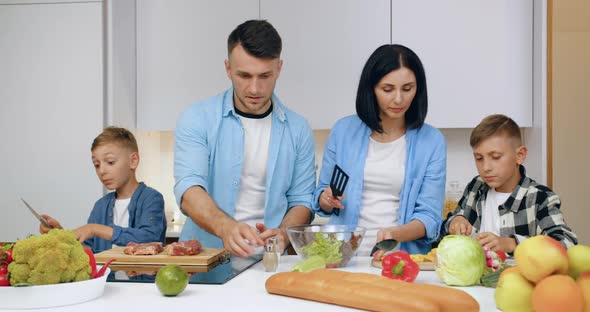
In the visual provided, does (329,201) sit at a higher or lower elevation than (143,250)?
higher

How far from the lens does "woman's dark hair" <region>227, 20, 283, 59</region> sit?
7.20ft

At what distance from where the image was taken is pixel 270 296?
1470mm

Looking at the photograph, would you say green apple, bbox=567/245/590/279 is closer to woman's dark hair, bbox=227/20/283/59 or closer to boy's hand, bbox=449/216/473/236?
boy's hand, bbox=449/216/473/236

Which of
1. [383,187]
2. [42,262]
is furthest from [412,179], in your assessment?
[42,262]

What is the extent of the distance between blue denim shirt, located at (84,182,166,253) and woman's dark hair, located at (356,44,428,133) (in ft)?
2.71

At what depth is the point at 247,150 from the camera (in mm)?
2441

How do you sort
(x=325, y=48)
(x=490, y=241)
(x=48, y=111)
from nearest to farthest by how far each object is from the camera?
(x=490, y=241) → (x=48, y=111) → (x=325, y=48)

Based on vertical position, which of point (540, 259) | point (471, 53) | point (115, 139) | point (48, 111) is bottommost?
point (540, 259)

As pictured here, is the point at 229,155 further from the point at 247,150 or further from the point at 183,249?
the point at 183,249

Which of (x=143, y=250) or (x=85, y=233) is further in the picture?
(x=85, y=233)

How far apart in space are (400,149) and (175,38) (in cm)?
195

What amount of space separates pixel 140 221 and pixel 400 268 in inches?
51.1

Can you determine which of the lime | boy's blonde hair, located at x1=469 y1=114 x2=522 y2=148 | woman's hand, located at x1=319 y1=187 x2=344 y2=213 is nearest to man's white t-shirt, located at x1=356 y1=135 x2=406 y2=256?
woman's hand, located at x1=319 y1=187 x2=344 y2=213

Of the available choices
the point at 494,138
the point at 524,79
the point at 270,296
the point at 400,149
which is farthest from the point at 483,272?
the point at 524,79
